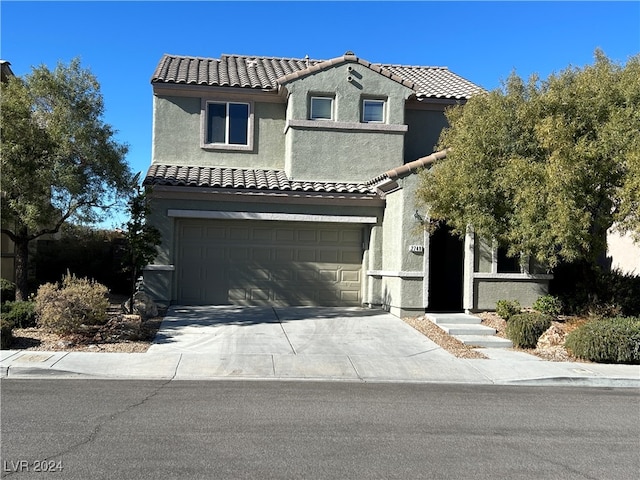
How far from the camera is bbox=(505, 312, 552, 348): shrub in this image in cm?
1222

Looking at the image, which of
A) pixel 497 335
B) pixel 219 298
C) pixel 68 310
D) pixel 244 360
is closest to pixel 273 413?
pixel 244 360

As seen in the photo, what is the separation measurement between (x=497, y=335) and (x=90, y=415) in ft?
30.1

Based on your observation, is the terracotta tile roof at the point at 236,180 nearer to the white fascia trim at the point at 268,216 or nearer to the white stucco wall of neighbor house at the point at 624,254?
the white fascia trim at the point at 268,216

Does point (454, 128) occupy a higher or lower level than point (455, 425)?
higher

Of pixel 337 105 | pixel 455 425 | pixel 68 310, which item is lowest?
pixel 455 425

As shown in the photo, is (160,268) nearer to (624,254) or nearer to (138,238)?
(138,238)

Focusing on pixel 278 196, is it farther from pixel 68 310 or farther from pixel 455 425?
pixel 455 425

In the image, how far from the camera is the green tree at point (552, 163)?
11.2 m

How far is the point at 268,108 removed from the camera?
17.8 metres

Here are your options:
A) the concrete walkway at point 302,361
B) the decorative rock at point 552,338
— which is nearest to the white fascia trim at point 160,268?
the concrete walkway at point 302,361

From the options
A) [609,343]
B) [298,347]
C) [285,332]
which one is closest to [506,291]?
[609,343]

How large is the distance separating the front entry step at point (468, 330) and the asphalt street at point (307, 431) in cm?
330

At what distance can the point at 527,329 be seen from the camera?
12211 mm

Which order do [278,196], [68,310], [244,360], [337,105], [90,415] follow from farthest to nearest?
[337,105], [278,196], [68,310], [244,360], [90,415]
